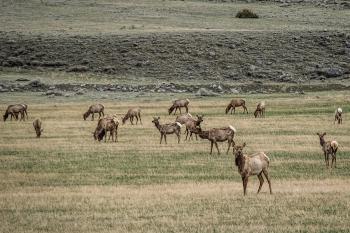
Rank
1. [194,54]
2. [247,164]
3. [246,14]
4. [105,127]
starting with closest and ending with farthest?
Result: [247,164] < [105,127] < [194,54] < [246,14]

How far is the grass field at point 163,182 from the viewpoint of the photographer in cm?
1772

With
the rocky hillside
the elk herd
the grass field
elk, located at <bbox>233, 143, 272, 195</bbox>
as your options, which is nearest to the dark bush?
the rocky hillside

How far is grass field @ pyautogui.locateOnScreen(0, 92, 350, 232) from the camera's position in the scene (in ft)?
58.1

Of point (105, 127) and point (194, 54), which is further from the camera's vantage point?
point (194, 54)

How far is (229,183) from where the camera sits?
915 inches

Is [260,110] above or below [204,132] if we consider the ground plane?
below

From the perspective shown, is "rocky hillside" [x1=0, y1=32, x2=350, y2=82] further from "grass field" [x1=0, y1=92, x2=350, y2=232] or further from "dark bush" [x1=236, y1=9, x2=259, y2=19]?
"grass field" [x1=0, y1=92, x2=350, y2=232]

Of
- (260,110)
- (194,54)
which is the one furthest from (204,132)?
(194,54)

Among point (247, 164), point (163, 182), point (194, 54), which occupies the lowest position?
point (163, 182)

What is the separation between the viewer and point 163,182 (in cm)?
2373

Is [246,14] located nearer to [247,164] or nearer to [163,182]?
[163,182]

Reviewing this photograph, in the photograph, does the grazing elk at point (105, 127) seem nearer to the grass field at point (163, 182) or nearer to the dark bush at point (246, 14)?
the grass field at point (163, 182)

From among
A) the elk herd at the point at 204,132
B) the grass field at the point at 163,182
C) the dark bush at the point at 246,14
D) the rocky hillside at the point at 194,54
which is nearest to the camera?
the grass field at the point at 163,182

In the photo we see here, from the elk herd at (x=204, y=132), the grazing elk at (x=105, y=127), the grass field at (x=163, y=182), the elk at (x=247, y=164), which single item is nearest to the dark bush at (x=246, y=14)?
the elk herd at (x=204, y=132)
